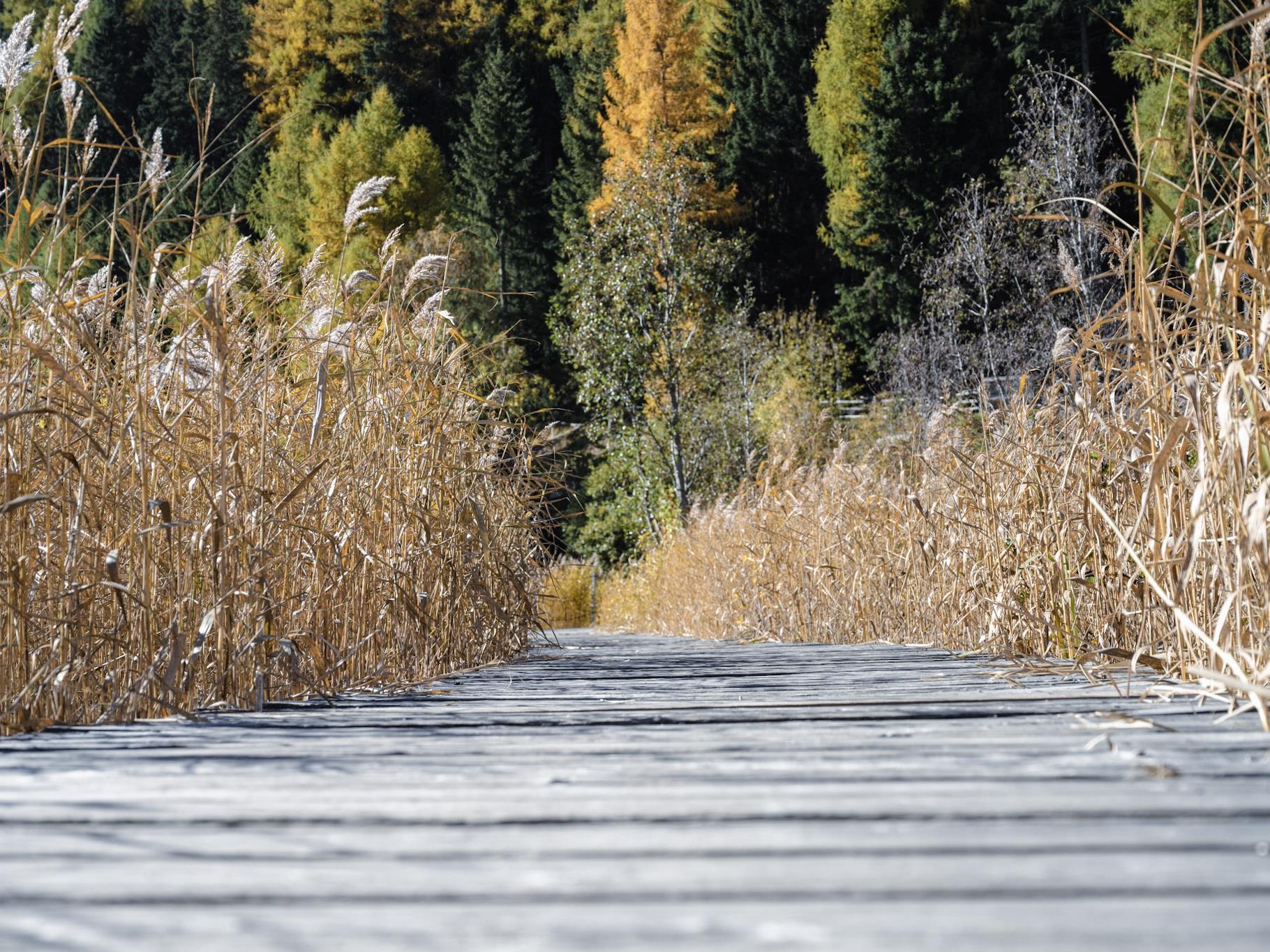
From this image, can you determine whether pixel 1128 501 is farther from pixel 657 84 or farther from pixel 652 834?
pixel 657 84

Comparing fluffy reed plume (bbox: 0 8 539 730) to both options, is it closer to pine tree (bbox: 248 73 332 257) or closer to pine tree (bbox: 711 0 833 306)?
pine tree (bbox: 248 73 332 257)

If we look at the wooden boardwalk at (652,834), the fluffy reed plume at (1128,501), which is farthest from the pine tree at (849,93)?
the wooden boardwalk at (652,834)

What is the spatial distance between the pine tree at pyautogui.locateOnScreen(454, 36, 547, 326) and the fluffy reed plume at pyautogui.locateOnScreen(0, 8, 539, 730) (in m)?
24.6

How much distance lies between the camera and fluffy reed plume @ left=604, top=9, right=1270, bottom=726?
1989 millimetres

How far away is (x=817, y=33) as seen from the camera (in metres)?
27.8

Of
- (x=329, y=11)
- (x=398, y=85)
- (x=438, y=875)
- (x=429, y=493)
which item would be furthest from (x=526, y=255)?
(x=438, y=875)

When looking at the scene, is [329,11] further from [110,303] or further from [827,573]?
[110,303]

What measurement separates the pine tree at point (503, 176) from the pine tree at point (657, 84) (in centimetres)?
403

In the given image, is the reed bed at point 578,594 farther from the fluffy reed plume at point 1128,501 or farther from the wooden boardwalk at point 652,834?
the wooden boardwalk at point 652,834

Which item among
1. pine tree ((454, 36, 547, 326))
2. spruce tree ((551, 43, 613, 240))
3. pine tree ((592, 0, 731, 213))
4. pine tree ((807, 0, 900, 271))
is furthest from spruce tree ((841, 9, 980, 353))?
pine tree ((454, 36, 547, 326))

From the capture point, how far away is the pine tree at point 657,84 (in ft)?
79.0

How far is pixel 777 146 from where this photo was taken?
26.8 m

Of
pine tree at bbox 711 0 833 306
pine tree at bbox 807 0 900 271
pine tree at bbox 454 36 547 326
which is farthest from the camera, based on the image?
pine tree at bbox 454 36 547 326

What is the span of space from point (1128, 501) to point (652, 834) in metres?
2.26
